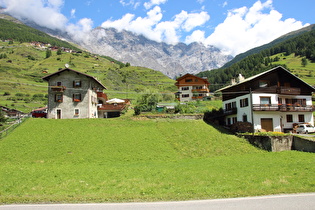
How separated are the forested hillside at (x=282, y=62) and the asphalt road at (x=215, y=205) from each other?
116m

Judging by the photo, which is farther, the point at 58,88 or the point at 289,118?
the point at 58,88

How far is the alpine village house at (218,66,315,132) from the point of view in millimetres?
35812

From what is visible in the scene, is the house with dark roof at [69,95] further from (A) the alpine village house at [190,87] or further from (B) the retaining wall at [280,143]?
(A) the alpine village house at [190,87]

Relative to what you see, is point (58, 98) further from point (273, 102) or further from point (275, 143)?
point (273, 102)

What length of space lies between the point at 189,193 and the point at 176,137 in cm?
1877

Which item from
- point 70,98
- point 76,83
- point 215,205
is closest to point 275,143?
point 215,205

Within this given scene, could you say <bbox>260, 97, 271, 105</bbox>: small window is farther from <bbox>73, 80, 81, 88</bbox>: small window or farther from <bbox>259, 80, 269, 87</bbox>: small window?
<bbox>73, 80, 81, 88</bbox>: small window

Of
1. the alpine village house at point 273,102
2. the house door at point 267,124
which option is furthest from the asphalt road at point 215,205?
the house door at point 267,124

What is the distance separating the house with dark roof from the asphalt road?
1371 inches

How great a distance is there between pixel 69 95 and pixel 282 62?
132 m

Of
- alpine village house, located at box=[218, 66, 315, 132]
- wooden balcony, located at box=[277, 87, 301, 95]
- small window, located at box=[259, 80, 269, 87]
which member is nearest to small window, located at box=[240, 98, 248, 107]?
alpine village house, located at box=[218, 66, 315, 132]

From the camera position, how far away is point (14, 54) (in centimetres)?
16588

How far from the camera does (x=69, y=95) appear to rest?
43.2m

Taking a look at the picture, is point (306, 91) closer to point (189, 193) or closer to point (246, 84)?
point (246, 84)
